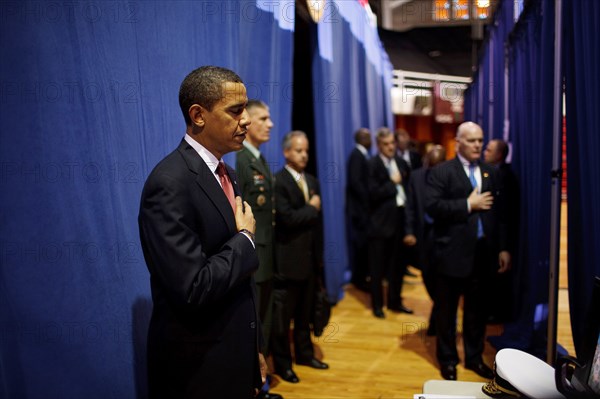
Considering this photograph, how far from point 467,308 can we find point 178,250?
2.23 metres

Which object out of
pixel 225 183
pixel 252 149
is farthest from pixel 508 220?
pixel 225 183

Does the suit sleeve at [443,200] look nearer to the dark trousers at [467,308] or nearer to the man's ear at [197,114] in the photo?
the dark trousers at [467,308]

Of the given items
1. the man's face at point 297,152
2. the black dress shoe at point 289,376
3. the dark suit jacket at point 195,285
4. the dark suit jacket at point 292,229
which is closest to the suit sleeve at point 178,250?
the dark suit jacket at point 195,285

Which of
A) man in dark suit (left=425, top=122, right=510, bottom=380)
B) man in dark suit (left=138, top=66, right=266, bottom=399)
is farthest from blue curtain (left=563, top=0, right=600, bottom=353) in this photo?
man in dark suit (left=138, top=66, right=266, bottom=399)

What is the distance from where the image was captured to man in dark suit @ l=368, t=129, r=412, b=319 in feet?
14.1

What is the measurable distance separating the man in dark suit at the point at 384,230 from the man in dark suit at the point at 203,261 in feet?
9.60

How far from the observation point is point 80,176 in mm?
1993

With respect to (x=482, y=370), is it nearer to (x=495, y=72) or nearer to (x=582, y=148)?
(x=582, y=148)

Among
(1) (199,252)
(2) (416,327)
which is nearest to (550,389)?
(1) (199,252)

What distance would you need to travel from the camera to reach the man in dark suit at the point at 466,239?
2.85 m

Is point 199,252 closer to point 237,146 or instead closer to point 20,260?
point 237,146

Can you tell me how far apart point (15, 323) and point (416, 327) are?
114 inches

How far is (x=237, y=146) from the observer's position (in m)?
1.47

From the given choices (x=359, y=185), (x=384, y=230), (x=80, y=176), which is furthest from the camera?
(x=359, y=185)
